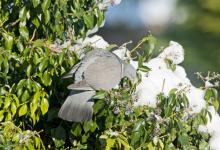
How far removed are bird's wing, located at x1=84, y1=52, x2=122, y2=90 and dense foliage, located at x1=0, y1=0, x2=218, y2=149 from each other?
0.19ft

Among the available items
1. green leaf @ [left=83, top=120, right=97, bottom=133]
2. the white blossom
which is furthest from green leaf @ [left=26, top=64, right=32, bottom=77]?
the white blossom

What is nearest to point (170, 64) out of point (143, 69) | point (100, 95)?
point (143, 69)

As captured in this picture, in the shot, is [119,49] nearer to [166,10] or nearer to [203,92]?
[203,92]

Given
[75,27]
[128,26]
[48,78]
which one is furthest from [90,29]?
[128,26]

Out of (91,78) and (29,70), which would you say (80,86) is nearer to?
(91,78)

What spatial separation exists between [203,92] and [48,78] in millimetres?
809

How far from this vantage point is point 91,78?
2088 millimetres

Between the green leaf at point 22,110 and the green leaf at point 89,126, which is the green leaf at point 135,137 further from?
the green leaf at point 22,110

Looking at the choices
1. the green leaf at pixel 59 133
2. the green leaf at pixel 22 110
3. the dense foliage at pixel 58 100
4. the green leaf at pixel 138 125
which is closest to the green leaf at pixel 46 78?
the dense foliage at pixel 58 100

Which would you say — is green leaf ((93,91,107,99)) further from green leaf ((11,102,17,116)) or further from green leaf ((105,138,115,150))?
green leaf ((11,102,17,116))

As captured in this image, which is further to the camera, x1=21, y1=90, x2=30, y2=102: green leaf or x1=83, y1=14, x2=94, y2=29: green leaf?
x1=83, y1=14, x2=94, y2=29: green leaf

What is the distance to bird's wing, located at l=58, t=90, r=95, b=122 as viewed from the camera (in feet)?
6.84

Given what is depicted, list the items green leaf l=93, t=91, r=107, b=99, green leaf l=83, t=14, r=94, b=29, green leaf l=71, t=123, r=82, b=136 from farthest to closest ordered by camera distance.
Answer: green leaf l=83, t=14, r=94, b=29 < green leaf l=71, t=123, r=82, b=136 < green leaf l=93, t=91, r=107, b=99

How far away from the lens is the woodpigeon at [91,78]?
209 cm
